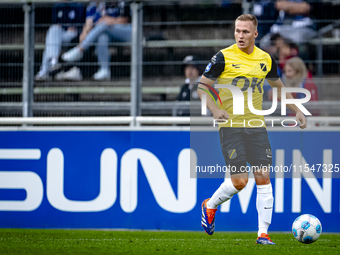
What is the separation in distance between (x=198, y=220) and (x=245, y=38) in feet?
7.12

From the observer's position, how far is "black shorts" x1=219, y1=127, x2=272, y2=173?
4297mm

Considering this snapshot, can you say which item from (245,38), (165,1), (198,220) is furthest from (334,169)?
(165,1)

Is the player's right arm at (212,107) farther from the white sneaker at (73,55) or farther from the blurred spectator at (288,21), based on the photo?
the white sneaker at (73,55)

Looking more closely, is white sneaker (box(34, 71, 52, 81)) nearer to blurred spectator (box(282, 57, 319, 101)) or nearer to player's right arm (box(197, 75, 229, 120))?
player's right arm (box(197, 75, 229, 120))

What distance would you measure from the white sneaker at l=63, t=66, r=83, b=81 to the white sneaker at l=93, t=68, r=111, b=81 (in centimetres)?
18

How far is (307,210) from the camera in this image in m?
5.50

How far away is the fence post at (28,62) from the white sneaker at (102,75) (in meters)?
0.77

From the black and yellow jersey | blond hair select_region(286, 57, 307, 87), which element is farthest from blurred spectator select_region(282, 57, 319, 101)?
the black and yellow jersey

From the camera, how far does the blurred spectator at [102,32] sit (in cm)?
593

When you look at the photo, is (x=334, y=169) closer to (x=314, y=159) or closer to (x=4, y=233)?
(x=314, y=159)

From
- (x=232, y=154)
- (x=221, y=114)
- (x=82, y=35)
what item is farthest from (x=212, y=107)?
(x=82, y=35)

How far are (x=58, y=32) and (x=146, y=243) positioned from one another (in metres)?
2.90

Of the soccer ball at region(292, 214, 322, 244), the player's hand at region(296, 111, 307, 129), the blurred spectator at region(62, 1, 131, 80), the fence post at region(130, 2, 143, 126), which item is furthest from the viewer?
the blurred spectator at region(62, 1, 131, 80)

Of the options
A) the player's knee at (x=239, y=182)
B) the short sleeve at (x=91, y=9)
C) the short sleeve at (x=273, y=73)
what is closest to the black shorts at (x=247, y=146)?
the player's knee at (x=239, y=182)
